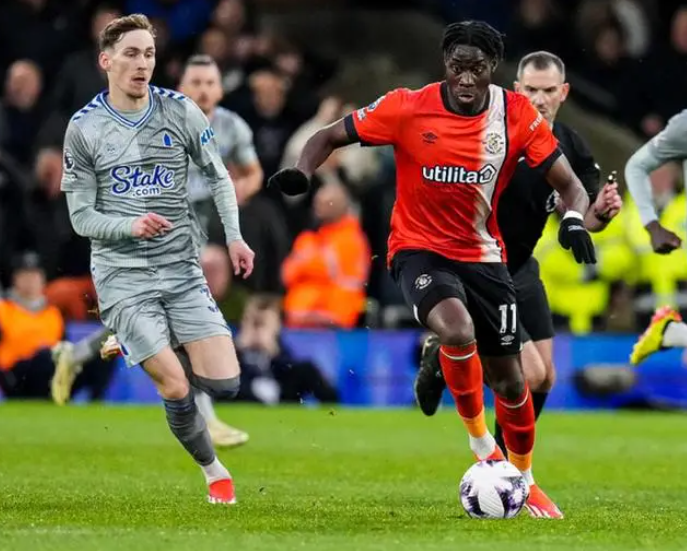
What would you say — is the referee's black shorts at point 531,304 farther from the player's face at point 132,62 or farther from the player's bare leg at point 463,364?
the player's face at point 132,62

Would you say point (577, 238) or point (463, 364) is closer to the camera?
point (577, 238)

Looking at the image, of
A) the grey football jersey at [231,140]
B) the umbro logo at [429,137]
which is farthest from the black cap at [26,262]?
the umbro logo at [429,137]

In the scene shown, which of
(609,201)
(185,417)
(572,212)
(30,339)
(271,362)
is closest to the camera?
(572,212)

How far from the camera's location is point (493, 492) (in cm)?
922

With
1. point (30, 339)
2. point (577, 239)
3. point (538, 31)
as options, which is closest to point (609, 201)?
point (577, 239)

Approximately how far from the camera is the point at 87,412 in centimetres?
1769

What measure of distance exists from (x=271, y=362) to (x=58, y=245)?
3075 mm

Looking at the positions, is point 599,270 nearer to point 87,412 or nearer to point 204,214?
point 87,412

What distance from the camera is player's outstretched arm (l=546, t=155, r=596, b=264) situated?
9.17m

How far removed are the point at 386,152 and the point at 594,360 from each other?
387 centimetres

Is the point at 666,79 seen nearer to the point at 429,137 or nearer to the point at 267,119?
the point at 267,119

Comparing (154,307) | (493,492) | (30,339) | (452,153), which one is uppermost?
(452,153)

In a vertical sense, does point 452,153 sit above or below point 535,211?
above

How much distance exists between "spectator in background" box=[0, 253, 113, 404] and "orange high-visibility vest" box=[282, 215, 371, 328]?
2174mm
